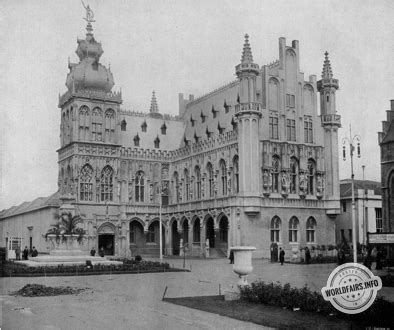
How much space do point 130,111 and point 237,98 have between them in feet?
54.6

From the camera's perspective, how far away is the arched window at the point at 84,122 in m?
66.3

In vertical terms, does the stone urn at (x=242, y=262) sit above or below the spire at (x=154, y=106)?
below

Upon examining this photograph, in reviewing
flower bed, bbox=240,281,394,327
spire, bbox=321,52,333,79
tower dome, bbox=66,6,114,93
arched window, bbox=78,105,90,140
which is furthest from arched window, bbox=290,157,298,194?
flower bed, bbox=240,281,394,327

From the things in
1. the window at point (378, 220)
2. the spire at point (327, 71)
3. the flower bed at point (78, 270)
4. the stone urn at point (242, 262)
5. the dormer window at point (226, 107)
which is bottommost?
the flower bed at point (78, 270)

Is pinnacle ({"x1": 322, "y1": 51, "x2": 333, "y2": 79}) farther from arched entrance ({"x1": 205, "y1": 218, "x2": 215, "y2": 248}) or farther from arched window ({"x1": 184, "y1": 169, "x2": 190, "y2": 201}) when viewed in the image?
arched entrance ({"x1": 205, "y1": 218, "x2": 215, "y2": 248})

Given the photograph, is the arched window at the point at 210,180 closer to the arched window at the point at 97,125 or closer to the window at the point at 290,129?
the window at the point at 290,129

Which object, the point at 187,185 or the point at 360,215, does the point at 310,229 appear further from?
the point at 187,185

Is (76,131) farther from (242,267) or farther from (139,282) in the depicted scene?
(242,267)

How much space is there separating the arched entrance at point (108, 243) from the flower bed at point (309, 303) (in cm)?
4821

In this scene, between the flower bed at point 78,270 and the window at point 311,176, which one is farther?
the window at point 311,176

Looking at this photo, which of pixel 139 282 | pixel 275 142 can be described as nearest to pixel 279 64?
pixel 275 142

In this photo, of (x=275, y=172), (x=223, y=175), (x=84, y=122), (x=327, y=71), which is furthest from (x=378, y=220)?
(x=84, y=122)

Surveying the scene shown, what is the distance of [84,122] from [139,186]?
380 inches

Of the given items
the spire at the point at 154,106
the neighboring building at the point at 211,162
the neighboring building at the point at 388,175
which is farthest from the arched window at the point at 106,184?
the neighboring building at the point at 388,175
